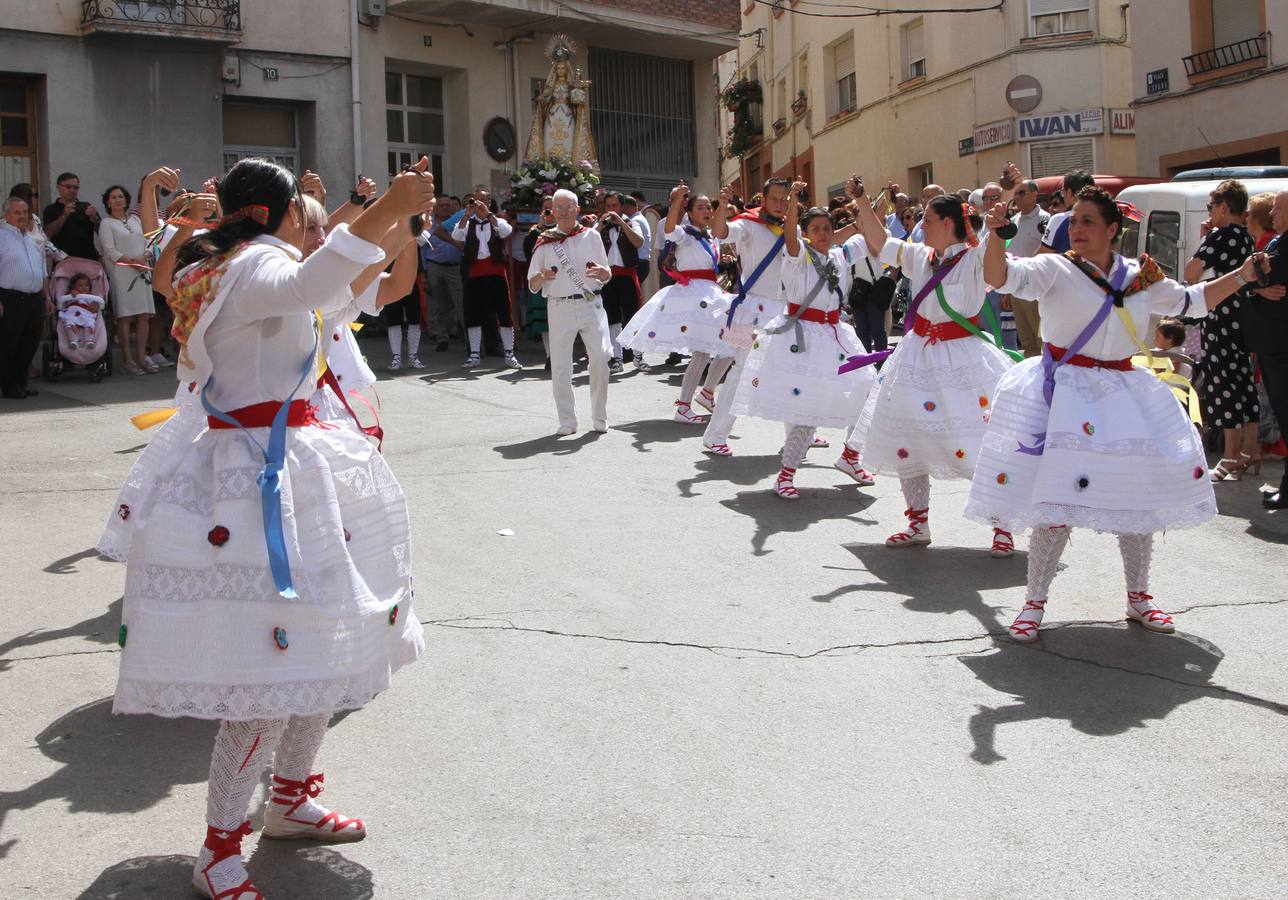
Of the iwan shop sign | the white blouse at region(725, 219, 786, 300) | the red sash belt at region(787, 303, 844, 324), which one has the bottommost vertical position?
the red sash belt at region(787, 303, 844, 324)

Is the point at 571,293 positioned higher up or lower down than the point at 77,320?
lower down

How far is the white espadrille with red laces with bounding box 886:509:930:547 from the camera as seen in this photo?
7906 millimetres

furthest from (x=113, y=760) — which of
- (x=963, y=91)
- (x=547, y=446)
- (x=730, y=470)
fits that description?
(x=963, y=91)

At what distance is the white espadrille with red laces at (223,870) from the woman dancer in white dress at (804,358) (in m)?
5.90

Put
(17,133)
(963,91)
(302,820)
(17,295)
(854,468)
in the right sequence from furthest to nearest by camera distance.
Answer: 1. (963,91)
2. (17,133)
3. (17,295)
4. (854,468)
5. (302,820)

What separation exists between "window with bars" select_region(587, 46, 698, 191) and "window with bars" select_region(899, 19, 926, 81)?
5.12 meters

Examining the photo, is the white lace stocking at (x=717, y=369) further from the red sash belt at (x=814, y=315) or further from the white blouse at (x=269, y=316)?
the white blouse at (x=269, y=316)

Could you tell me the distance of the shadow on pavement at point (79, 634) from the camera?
5926mm

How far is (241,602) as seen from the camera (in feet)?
11.7

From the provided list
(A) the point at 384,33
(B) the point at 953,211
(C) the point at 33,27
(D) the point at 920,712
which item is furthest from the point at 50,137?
(D) the point at 920,712

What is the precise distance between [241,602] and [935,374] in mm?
4971

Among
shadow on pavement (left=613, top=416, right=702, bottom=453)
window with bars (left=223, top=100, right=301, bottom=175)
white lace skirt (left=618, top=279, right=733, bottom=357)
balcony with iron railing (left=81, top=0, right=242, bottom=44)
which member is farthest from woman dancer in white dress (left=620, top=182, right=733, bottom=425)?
window with bars (left=223, top=100, right=301, bottom=175)

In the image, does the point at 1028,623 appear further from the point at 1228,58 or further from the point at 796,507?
the point at 1228,58

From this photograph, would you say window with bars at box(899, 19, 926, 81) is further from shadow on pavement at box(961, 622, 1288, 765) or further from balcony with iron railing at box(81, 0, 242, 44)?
shadow on pavement at box(961, 622, 1288, 765)
